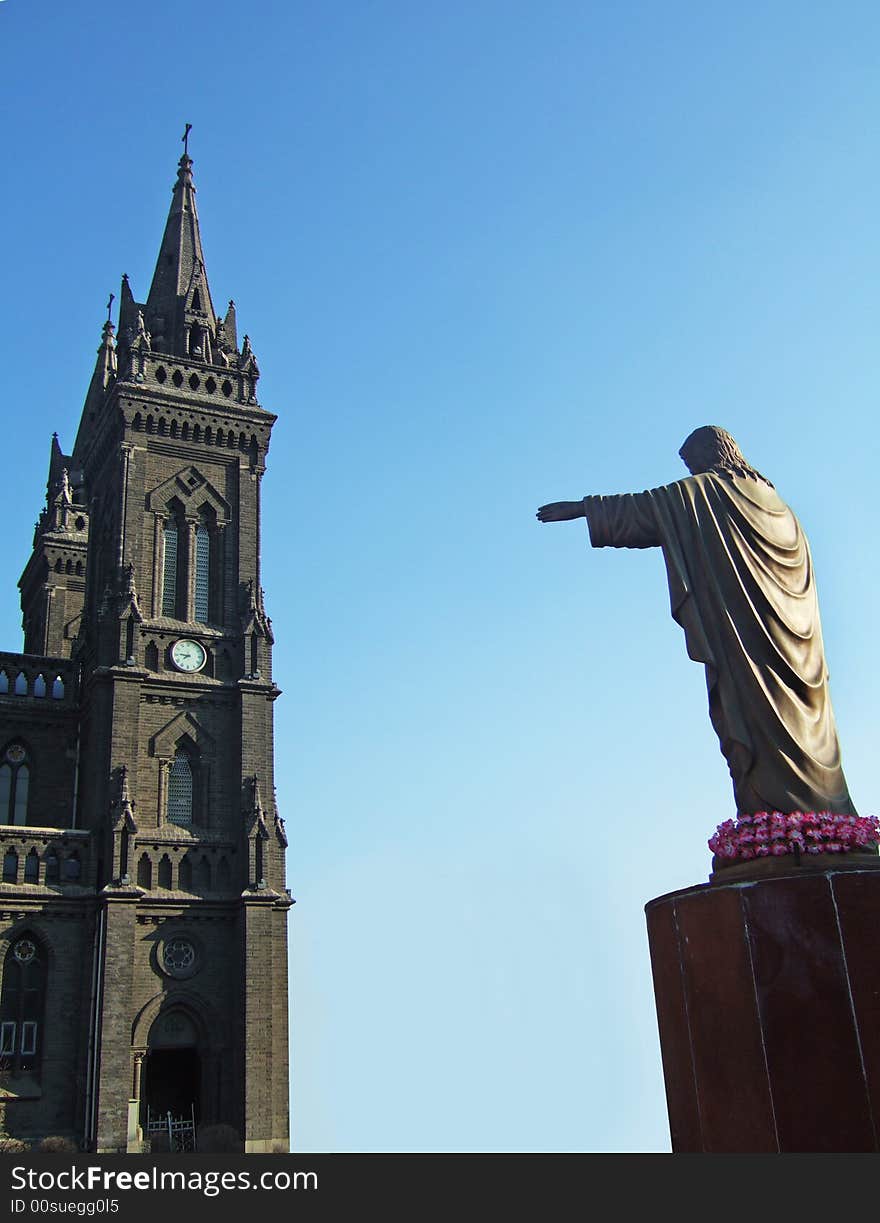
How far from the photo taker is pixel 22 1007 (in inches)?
1217

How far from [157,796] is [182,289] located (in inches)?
766

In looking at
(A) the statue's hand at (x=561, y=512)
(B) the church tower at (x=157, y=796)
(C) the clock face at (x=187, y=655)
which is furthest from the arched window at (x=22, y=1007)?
(A) the statue's hand at (x=561, y=512)

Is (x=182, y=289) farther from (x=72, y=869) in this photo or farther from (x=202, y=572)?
(x=72, y=869)

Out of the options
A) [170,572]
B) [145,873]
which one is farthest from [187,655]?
[145,873]

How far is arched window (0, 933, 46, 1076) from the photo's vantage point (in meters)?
30.2

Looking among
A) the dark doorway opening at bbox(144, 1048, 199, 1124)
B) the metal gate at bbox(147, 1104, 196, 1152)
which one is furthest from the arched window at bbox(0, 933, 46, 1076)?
the metal gate at bbox(147, 1104, 196, 1152)

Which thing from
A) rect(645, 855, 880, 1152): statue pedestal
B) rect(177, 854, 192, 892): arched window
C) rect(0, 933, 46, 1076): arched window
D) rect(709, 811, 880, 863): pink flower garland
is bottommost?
rect(645, 855, 880, 1152): statue pedestal

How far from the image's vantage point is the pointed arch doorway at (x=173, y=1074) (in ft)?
102

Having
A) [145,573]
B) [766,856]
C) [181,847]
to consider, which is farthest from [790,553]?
[145,573]

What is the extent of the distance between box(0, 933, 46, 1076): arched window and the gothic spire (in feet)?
68.2

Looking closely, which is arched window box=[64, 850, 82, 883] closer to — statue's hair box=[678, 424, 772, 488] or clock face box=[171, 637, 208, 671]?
clock face box=[171, 637, 208, 671]

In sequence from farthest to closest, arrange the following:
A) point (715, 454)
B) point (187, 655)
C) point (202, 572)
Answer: point (202, 572), point (187, 655), point (715, 454)

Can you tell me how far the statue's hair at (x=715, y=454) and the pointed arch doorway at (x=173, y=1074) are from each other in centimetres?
2692

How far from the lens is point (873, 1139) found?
6773 mm
